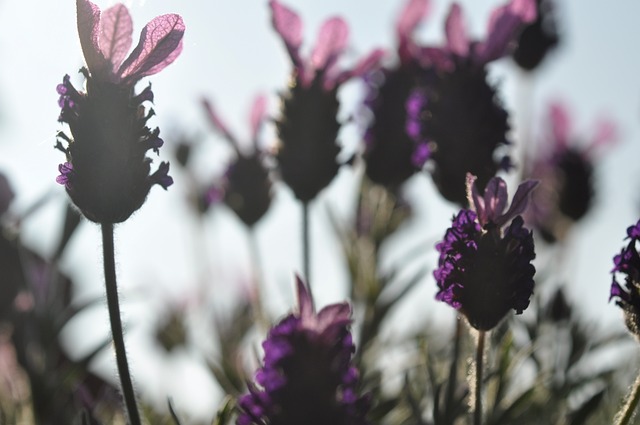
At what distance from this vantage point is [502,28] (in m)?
0.79

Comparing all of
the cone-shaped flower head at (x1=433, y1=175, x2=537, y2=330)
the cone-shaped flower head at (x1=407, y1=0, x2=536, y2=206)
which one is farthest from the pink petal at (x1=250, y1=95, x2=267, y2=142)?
the cone-shaped flower head at (x1=433, y1=175, x2=537, y2=330)

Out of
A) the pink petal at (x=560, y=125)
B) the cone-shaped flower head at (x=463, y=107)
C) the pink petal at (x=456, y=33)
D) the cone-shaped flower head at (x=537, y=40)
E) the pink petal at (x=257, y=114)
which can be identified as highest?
the cone-shaped flower head at (x=537, y=40)

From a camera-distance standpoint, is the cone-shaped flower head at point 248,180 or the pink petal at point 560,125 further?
the pink petal at point 560,125

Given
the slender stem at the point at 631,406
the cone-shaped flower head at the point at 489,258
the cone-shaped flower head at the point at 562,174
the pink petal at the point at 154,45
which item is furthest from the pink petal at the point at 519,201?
the cone-shaped flower head at the point at 562,174

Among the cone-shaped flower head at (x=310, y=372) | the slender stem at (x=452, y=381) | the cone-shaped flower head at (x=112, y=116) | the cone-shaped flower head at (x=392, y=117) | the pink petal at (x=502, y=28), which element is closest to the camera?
the cone-shaped flower head at (x=310, y=372)

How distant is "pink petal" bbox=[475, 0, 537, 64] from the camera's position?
0.79 metres

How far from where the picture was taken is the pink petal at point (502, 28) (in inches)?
31.0

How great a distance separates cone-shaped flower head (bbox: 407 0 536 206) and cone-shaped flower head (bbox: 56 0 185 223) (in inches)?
10.9

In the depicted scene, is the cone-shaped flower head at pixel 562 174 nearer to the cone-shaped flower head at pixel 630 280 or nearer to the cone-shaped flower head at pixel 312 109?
the cone-shaped flower head at pixel 312 109

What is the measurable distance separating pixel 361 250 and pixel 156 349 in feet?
1.85

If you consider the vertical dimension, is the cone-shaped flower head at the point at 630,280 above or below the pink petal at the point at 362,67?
below

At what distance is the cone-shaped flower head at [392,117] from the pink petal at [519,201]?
0.35 metres

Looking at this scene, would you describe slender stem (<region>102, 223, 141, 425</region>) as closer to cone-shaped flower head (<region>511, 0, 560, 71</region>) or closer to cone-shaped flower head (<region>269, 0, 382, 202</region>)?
cone-shaped flower head (<region>269, 0, 382, 202</region>)

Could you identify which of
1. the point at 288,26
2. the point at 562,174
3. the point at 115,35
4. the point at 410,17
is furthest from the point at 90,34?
the point at 562,174
